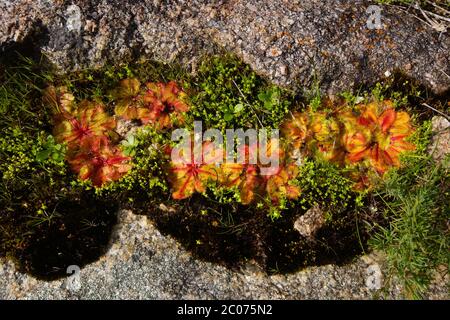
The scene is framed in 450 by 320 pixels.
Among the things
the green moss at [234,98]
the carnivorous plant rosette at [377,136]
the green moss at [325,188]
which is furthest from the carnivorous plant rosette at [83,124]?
the carnivorous plant rosette at [377,136]

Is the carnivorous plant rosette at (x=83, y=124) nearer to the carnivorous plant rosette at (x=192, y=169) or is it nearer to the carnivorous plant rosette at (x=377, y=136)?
the carnivorous plant rosette at (x=192, y=169)

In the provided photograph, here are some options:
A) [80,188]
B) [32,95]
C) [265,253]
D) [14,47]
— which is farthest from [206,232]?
[14,47]

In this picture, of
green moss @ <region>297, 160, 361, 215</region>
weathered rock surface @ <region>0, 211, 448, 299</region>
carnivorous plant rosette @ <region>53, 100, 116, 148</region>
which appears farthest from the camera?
carnivorous plant rosette @ <region>53, 100, 116, 148</region>

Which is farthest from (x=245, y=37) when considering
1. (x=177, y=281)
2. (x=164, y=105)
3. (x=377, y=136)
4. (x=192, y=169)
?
(x=177, y=281)

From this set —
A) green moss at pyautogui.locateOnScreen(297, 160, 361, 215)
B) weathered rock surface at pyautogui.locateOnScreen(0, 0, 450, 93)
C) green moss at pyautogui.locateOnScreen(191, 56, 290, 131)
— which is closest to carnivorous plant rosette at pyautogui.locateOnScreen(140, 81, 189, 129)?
green moss at pyautogui.locateOnScreen(191, 56, 290, 131)

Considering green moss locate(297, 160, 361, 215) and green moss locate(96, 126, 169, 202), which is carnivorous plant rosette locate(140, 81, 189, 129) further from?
green moss locate(297, 160, 361, 215)

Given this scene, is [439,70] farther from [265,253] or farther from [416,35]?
[265,253]

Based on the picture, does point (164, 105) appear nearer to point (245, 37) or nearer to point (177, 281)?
point (245, 37)
